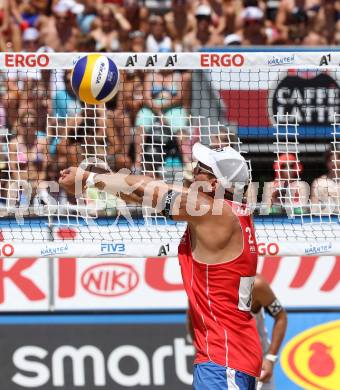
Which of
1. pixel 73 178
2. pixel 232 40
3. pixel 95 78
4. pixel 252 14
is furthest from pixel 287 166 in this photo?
pixel 252 14

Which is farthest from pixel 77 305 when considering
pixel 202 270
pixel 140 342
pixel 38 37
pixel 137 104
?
pixel 38 37

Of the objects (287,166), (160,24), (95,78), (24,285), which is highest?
(160,24)

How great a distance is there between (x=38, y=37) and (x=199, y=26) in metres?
2.33

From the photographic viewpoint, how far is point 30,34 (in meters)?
13.4

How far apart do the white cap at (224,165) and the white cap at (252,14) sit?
8577 mm

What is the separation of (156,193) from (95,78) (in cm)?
165

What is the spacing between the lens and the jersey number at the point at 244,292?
5664 millimetres

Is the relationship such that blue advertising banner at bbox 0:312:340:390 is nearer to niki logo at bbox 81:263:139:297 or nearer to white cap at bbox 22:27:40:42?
niki logo at bbox 81:263:139:297

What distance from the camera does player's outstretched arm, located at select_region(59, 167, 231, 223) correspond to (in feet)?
17.9

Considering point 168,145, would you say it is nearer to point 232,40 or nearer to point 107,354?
point 107,354

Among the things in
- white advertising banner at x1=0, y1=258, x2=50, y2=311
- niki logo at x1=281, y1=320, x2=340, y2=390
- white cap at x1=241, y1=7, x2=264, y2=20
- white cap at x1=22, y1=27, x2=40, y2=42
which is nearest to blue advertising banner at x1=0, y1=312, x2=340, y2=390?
niki logo at x1=281, y1=320, x2=340, y2=390

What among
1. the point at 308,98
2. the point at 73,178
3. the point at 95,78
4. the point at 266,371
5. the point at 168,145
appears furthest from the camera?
the point at 308,98

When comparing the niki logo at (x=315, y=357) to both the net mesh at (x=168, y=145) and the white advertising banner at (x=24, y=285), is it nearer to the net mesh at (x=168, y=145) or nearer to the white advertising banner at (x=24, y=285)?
the net mesh at (x=168, y=145)

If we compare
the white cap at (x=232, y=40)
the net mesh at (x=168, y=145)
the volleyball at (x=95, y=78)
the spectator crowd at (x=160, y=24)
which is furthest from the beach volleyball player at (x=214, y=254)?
the white cap at (x=232, y=40)
